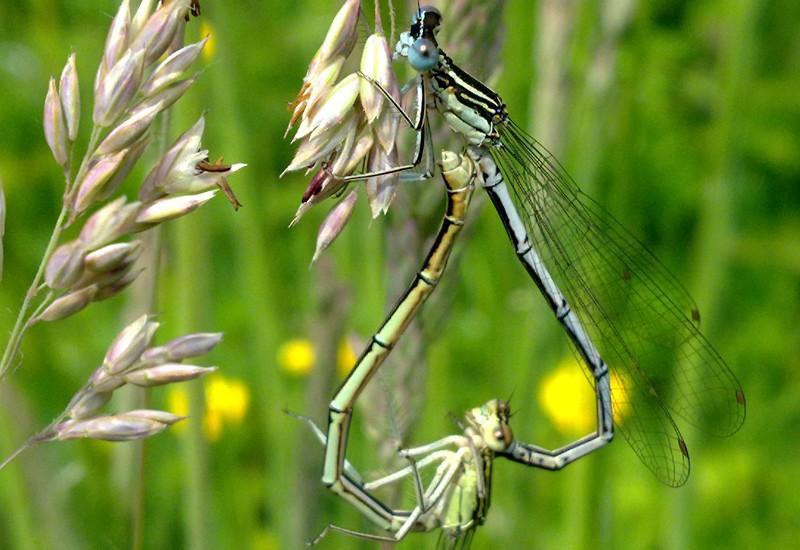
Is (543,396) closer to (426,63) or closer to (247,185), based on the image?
(247,185)

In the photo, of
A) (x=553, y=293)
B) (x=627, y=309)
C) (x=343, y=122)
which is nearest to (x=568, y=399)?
(x=627, y=309)

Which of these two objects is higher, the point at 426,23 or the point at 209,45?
the point at 209,45

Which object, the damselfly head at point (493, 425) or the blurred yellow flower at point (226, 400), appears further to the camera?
the blurred yellow flower at point (226, 400)

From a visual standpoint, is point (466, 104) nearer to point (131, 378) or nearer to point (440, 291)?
point (440, 291)

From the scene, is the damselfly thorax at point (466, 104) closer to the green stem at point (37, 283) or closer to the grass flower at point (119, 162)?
the grass flower at point (119, 162)

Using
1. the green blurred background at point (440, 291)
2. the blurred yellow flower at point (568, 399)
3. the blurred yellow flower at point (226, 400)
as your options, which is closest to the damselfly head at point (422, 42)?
the green blurred background at point (440, 291)

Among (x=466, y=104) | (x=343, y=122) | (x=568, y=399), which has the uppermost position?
(x=466, y=104)

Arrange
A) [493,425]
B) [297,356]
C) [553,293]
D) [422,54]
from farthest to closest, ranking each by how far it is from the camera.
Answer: [297,356] < [553,293] < [493,425] < [422,54]
